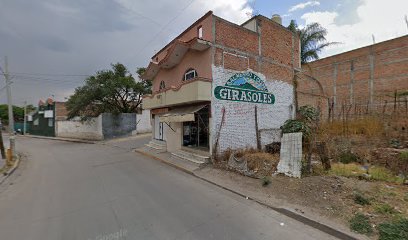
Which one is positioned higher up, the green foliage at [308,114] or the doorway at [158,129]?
the green foliage at [308,114]

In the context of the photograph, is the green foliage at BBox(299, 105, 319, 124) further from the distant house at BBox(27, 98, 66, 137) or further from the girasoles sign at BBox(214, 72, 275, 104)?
the distant house at BBox(27, 98, 66, 137)

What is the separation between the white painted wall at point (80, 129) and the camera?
80.9 ft

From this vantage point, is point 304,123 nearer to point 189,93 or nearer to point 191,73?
point 189,93

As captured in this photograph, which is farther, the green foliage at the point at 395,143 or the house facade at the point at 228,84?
the house facade at the point at 228,84

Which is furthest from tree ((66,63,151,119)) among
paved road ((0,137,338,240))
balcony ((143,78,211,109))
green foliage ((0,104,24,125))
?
green foliage ((0,104,24,125))

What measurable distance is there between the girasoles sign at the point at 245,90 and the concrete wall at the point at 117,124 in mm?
17923

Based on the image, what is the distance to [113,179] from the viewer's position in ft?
27.2

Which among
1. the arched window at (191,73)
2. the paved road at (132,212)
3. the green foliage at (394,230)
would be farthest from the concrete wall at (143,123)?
the green foliage at (394,230)

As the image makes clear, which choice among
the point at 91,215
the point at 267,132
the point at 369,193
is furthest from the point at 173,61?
the point at 369,193

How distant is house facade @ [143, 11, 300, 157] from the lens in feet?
35.0

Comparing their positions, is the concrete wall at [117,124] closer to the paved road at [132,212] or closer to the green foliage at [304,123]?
the paved road at [132,212]

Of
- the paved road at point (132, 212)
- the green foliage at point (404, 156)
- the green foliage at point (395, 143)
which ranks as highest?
the green foliage at point (395, 143)

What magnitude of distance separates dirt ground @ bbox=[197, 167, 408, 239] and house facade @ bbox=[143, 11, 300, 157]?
4215 mm

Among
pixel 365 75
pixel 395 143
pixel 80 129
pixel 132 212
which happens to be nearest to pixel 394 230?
pixel 132 212
